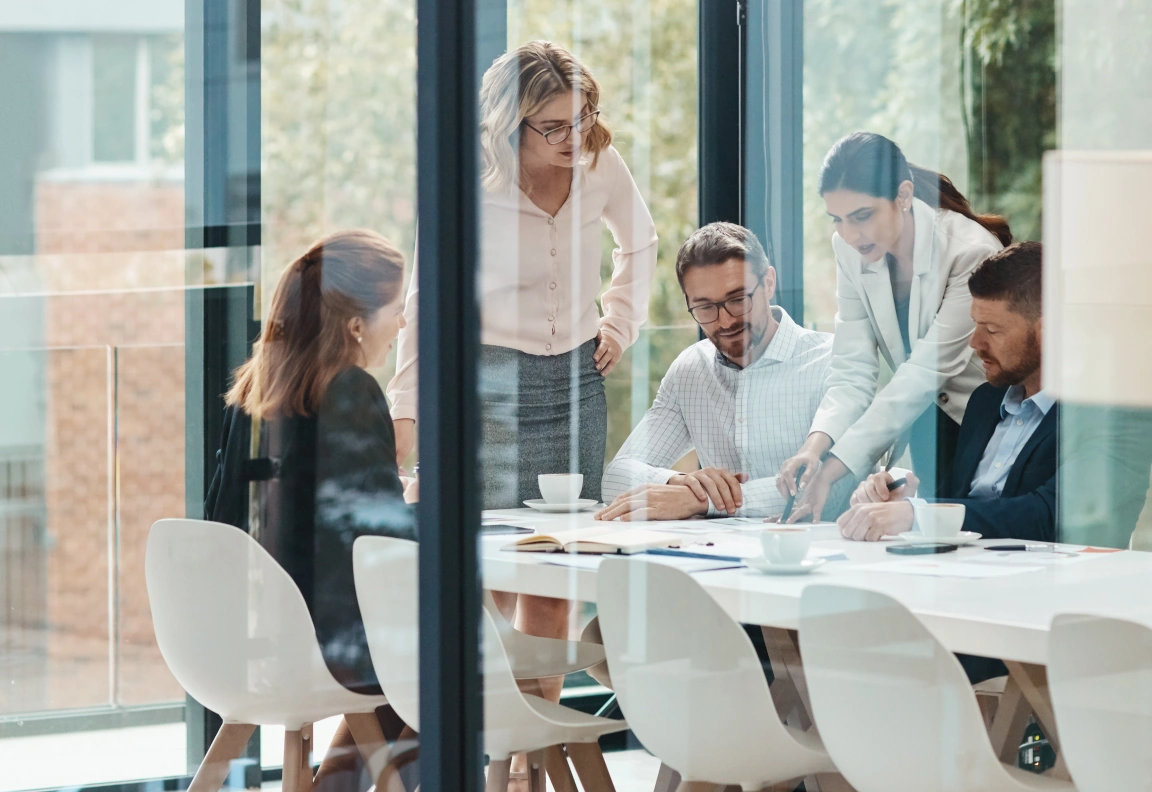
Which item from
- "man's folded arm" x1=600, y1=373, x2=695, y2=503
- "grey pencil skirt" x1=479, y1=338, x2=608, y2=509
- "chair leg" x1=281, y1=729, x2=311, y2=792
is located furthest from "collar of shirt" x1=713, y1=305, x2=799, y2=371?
"chair leg" x1=281, y1=729, x2=311, y2=792

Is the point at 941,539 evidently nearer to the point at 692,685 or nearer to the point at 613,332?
the point at 692,685

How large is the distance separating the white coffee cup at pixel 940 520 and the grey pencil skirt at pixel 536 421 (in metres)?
0.49

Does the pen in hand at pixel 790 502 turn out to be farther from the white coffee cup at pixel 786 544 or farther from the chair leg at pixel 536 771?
the chair leg at pixel 536 771

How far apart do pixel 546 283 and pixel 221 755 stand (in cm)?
97

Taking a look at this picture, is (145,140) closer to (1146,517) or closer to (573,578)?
(573,578)

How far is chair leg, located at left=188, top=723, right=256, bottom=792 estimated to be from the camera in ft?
7.25

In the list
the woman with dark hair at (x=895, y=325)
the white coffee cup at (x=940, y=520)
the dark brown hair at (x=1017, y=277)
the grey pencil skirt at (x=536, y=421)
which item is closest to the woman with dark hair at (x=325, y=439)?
the grey pencil skirt at (x=536, y=421)

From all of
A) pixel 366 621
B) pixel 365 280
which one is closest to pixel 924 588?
pixel 366 621

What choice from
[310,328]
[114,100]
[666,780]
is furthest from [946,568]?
[114,100]

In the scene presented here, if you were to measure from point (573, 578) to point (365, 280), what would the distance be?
589 millimetres

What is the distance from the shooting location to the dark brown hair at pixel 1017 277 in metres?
1.71

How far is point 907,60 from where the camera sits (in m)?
1.93

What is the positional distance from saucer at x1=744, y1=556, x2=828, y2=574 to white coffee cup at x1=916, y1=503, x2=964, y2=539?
0.52ft

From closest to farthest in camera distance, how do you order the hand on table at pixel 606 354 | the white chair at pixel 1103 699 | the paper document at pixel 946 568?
the white chair at pixel 1103 699
the paper document at pixel 946 568
the hand on table at pixel 606 354
